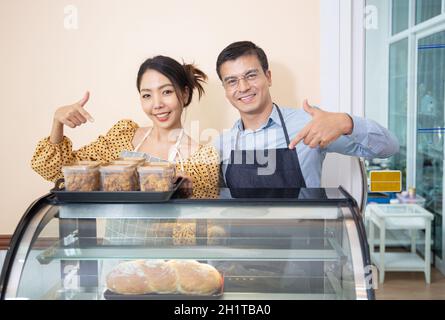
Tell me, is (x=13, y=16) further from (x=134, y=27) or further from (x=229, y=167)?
(x=229, y=167)

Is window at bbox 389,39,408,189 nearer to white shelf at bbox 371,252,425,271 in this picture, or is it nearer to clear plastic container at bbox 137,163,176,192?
white shelf at bbox 371,252,425,271

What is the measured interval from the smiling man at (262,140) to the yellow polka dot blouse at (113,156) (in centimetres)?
8

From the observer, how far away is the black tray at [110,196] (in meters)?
1.26

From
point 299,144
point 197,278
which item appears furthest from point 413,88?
point 197,278

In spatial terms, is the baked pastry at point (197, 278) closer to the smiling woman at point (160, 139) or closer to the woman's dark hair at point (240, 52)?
the smiling woman at point (160, 139)

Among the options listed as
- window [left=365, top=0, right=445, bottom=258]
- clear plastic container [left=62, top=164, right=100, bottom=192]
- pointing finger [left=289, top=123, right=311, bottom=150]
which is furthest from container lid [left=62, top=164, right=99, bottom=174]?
window [left=365, top=0, right=445, bottom=258]

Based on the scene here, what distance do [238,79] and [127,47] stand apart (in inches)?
18.9

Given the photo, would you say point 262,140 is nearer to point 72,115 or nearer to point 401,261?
point 72,115

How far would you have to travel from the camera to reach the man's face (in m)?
1.86

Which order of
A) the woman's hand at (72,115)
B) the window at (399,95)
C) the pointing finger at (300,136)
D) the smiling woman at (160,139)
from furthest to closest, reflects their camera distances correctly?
the window at (399,95)
the smiling woman at (160,139)
the woman's hand at (72,115)
the pointing finger at (300,136)

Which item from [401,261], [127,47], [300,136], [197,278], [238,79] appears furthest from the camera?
[401,261]

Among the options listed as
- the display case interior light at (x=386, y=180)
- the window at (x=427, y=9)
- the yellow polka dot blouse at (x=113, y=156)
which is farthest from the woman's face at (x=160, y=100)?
the window at (x=427, y=9)

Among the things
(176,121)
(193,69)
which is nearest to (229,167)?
(176,121)

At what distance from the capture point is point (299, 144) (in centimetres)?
187
